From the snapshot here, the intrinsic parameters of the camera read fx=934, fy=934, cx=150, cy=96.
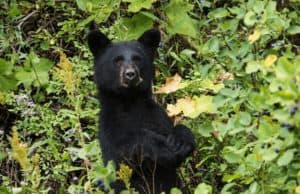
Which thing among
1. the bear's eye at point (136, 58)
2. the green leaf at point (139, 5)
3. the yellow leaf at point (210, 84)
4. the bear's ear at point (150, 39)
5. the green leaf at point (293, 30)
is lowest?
the yellow leaf at point (210, 84)

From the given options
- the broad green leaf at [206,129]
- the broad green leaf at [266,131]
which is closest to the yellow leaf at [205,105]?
the broad green leaf at [206,129]

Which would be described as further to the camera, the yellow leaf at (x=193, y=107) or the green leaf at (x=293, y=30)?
the yellow leaf at (x=193, y=107)

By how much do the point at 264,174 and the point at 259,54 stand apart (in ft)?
3.53

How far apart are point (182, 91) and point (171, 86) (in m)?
0.17

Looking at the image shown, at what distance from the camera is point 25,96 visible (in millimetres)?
8102

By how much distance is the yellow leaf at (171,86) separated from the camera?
25.2 ft

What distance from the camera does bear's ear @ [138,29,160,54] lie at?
22.3 ft

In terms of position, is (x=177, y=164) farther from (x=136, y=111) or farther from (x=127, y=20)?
(x=127, y=20)

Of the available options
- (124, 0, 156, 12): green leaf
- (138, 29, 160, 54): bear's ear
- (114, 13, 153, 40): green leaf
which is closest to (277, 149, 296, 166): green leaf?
(138, 29, 160, 54): bear's ear

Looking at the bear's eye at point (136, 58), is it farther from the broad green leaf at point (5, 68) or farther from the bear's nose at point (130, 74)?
the broad green leaf at point (5, 68)

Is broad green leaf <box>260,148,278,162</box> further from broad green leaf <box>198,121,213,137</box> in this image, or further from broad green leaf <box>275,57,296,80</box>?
broad green leaf <box>198,121,213,137</box>

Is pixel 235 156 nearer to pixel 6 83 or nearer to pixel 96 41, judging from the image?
pixel 6 83

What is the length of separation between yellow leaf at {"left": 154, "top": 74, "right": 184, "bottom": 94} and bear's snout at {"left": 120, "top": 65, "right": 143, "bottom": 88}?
119 cm

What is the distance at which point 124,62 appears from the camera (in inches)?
259
